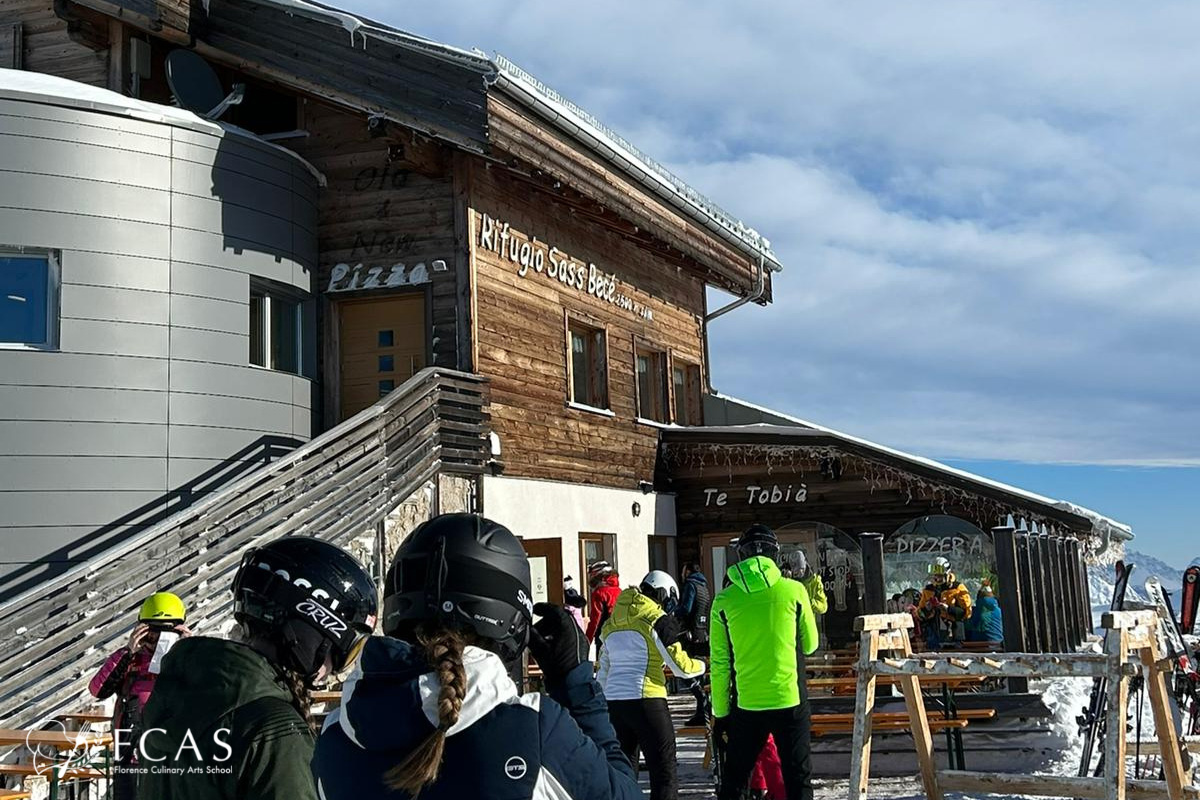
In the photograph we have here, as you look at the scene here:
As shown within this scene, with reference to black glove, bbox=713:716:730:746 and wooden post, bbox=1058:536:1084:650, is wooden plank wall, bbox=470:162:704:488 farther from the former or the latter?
black glove, bbox=713:716:730:746

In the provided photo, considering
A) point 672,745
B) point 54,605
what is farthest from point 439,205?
point 672,745

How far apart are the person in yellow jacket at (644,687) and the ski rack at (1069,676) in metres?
1.35

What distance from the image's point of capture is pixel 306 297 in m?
13.5

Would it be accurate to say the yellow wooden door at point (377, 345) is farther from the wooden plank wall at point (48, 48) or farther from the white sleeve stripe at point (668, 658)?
the white sleeve stripe at point (668, 658)

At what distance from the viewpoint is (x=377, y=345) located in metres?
13.7

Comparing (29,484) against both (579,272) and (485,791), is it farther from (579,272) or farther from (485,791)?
(485,791)

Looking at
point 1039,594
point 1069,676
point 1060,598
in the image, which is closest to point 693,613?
point 1039,594

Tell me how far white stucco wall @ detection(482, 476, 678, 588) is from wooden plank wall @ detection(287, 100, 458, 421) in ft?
5.64

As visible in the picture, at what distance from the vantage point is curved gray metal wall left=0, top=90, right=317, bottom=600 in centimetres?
1058

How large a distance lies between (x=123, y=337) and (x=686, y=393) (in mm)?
10397

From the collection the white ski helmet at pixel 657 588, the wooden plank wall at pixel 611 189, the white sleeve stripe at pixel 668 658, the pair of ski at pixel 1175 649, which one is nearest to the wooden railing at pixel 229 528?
the wooden plank wall at pixel 611 189

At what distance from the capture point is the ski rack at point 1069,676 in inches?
212

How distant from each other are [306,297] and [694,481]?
721cm

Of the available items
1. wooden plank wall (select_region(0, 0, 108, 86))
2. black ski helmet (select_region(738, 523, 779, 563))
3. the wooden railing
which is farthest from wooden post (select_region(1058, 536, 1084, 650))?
wooden plank wall (select_region(0, 0, 108, 86))
